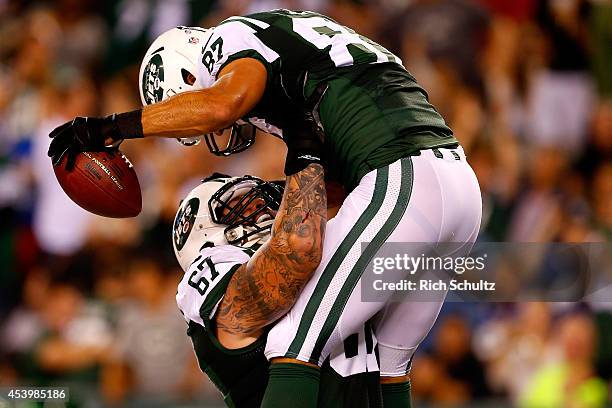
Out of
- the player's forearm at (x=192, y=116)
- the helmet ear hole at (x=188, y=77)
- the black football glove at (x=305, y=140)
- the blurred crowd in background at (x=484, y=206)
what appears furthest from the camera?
the blurred crowd in background at (x=484, y=206)

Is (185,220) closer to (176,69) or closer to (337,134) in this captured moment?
(176,69)

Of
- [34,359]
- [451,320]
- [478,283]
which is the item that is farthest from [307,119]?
[34,359]

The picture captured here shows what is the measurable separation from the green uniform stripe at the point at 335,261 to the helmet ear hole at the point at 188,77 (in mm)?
841

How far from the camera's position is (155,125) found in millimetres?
3584

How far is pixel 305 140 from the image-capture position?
3.83m

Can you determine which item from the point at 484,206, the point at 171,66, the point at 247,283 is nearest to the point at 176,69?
the point at 171,66

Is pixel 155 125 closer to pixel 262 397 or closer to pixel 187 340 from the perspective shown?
pixel 262 397

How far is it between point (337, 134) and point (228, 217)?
1.96ft

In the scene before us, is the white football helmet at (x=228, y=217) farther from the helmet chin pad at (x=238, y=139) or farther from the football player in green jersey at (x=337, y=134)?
the football player in green jersey at (x=337, y=134)

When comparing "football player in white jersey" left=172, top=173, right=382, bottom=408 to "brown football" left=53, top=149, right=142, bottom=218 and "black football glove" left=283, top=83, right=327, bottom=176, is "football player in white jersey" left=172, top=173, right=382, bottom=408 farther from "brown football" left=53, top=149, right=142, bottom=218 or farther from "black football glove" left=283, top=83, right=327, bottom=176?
"brown football" left=53, top=149, right=142, bottom=218

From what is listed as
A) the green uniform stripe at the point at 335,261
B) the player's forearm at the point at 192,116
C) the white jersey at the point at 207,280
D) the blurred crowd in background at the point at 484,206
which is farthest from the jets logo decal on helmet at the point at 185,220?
the blurred crowd in background at the point at 484,206

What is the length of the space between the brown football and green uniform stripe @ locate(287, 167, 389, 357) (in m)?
0.75

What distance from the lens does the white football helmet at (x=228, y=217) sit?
409 cm

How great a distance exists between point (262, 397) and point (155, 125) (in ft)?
3.47
